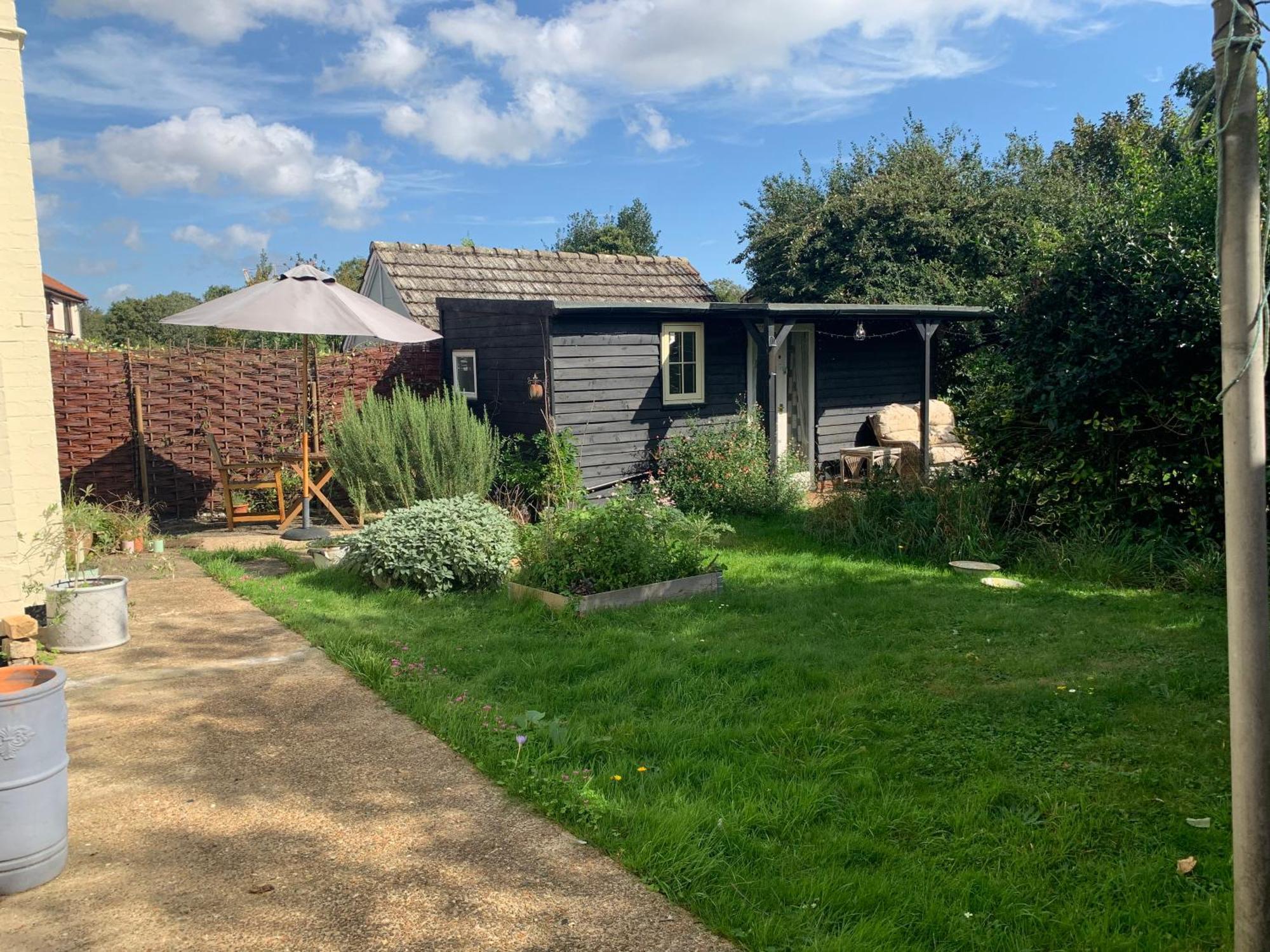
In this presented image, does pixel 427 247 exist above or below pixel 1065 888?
above

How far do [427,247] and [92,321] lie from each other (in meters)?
36.8

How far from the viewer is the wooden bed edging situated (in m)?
6.94

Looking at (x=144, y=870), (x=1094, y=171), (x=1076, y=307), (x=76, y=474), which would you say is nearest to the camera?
(x=144, y=870)

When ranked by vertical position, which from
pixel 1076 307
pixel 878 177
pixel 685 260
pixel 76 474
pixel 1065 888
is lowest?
pixel 1065 888

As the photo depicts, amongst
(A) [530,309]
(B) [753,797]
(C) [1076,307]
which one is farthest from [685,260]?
(B) [753,797]

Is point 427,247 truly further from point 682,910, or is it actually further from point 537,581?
point 682,910

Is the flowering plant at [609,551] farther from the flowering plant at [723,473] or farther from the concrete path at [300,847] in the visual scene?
the flowering plant at [723,473]

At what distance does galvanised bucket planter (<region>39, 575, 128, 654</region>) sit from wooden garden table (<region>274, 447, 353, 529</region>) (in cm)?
386

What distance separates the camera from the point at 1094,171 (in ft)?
89.4

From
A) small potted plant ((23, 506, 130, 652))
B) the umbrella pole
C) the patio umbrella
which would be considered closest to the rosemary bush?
the umbrella pole

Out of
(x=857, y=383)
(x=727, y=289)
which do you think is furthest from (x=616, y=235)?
(x=857, y=383)

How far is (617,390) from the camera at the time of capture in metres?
12.2

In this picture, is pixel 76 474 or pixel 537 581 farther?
pixel 76 474

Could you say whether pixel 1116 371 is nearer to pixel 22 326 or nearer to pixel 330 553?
pixel 330 553
